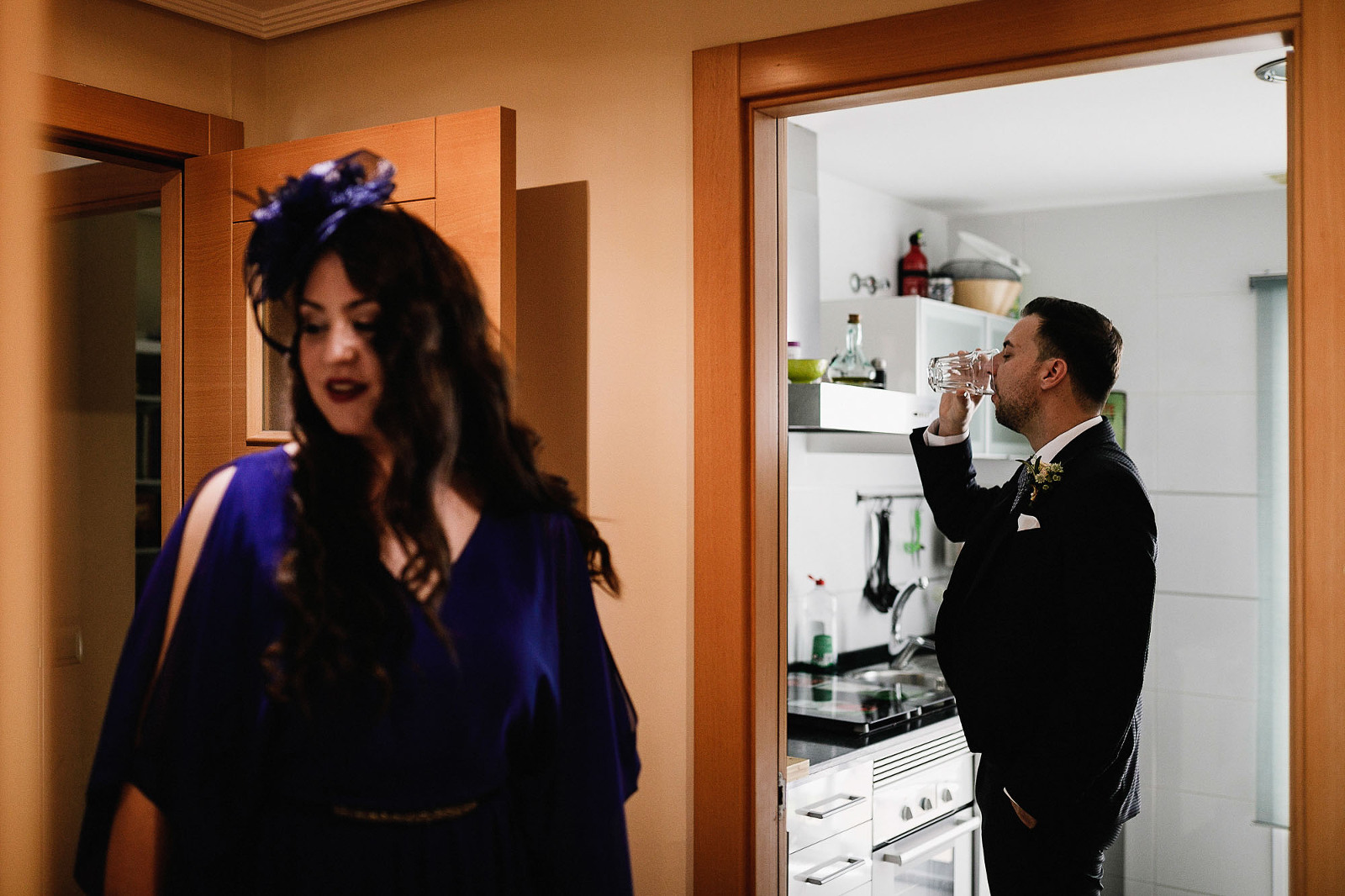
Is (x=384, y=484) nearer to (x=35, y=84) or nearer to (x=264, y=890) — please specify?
(x=264, y=890)

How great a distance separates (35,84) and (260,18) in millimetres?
2227

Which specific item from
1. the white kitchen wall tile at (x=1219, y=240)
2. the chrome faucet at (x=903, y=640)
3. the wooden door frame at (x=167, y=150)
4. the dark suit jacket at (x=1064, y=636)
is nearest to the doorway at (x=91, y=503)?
the wooden door frame at (x=167, y=150)

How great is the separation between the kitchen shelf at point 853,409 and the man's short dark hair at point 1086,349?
511 millimetres

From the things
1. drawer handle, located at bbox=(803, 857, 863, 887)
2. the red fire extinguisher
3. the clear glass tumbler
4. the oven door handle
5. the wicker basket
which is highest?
the red fire extinguisher

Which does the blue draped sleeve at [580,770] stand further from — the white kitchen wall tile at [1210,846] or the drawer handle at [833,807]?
the white kitchen wall tile at [1210,846]

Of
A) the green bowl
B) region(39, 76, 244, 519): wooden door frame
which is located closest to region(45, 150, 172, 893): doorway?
region(39, 76, 244, 519): wooden door frame

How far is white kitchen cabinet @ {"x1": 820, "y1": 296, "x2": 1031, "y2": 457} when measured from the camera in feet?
12.0

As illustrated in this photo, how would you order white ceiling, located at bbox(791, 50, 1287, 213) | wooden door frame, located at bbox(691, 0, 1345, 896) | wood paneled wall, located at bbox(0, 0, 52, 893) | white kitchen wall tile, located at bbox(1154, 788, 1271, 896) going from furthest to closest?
white kitchen wall tile, located at bbox(1154, 788, 1271, 896) < white ceiling, located at bbox(791, 50, 1287, 213) < wooden door frame, located at bbox(691, 0, 1345, 896) < wood paneled wall, located at bbox(0, 0, 52, 893)

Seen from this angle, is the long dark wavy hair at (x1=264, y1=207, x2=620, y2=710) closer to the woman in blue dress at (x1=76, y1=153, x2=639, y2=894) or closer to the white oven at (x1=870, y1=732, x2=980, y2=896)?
the woman in blue dress at (x1=76, y1=153, x2=639, y2=894)

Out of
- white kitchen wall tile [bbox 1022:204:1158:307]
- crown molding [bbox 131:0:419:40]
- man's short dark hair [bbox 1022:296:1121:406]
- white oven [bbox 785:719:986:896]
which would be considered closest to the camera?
crown molding [bbox 131:0:419:40]

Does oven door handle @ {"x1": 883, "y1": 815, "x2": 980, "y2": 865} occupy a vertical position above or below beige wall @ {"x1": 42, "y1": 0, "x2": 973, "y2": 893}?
below

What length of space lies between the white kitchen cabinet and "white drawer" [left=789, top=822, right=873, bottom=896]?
1.32 meters

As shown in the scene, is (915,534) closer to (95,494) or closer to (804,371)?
(804,371)

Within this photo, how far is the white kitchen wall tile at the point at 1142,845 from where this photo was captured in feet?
13.1
